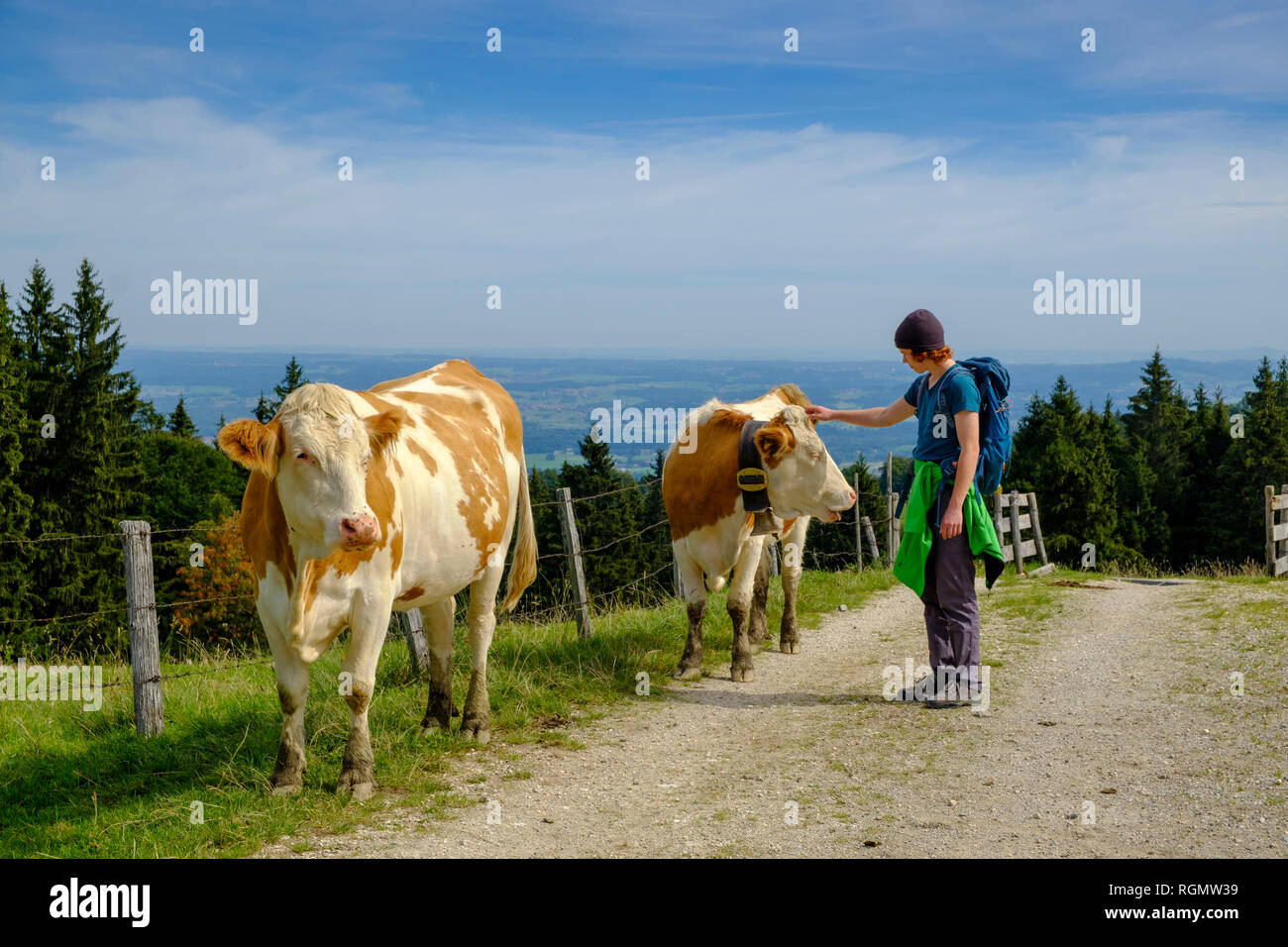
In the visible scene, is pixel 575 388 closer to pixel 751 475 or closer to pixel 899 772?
pixel 751 475

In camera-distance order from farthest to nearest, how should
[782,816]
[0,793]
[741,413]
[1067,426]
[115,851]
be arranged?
1. [1067,426]
2. [741,413]
3. [0,793]
4. [782,816]
5. [115,851]

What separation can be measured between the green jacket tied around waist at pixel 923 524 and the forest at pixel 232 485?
945 inches

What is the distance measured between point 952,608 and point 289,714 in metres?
4.22

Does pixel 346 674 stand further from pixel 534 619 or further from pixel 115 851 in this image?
pixel 534 619

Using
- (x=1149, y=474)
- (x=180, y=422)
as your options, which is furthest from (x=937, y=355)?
(x=180, y=422)

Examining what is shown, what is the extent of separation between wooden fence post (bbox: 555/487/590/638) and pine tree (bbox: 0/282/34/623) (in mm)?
33260

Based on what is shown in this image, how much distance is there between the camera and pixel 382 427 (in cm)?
504

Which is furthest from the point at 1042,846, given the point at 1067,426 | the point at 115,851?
the point at 1067,426

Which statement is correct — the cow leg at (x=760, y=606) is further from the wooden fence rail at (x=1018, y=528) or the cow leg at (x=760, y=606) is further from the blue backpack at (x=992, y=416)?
the wooden fence rail at (x=1018, y=528)

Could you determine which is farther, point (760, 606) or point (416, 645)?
point (760, 606)

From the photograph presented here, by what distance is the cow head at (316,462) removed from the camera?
4.60 meters

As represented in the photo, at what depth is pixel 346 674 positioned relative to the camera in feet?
16.9

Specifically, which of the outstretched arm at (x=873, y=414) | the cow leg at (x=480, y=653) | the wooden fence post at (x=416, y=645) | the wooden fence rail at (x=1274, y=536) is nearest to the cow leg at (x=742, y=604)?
the outstretched arm at (x=873, y=414)

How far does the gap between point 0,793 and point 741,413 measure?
5.53 meters
